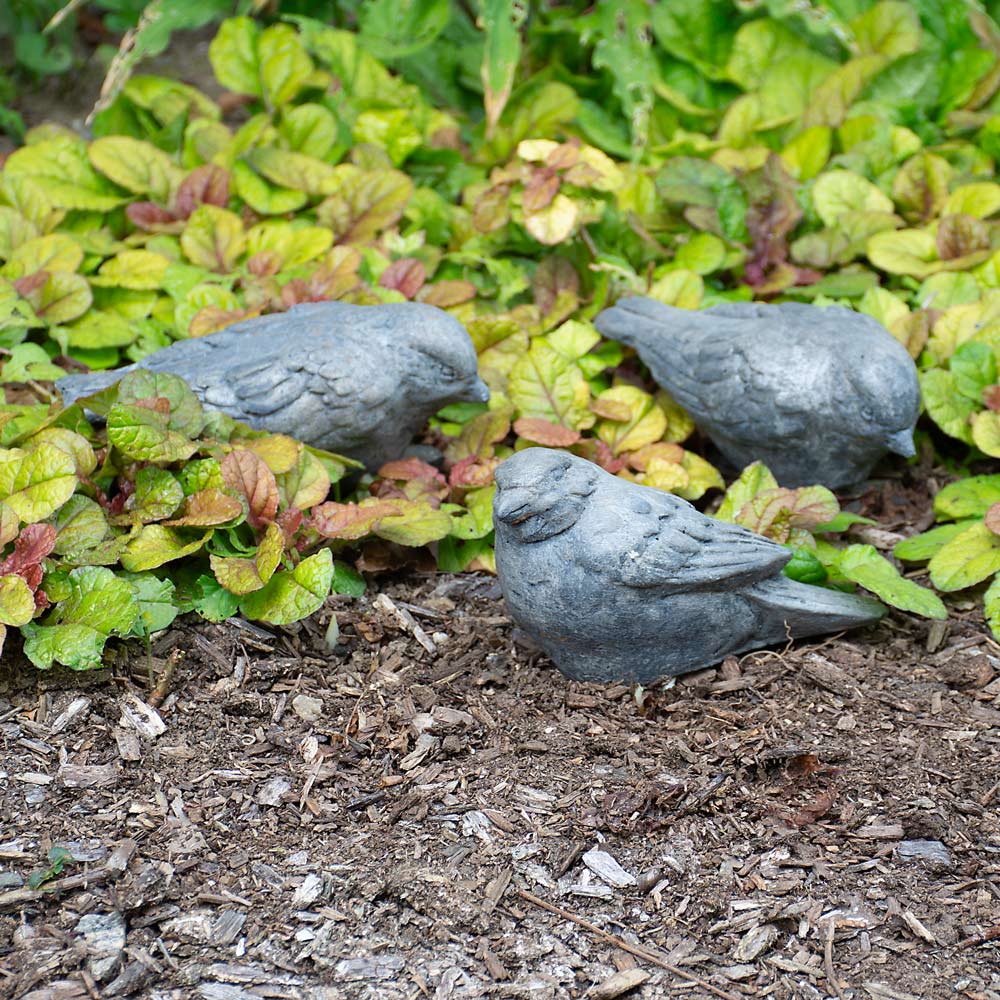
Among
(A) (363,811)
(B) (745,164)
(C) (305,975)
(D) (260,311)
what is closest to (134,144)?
(D) (260,311)

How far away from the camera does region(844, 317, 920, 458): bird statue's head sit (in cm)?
342

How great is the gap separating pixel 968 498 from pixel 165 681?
236 centimetres

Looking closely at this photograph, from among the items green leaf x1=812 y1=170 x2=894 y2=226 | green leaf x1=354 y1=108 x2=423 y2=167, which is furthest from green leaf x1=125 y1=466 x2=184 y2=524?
green leaf x1=812 y1=170 x2=894 y2=226

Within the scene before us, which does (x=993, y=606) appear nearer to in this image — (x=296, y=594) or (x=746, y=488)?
(x=746, y=488)

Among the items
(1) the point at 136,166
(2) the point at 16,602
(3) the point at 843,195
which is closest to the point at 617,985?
(2) the point at 16,602

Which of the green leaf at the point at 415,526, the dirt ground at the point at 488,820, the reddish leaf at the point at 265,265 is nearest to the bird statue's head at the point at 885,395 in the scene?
the dirt ground at the point at 488,820

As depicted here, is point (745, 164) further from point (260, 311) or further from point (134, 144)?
point (134, 144)

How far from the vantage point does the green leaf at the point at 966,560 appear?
3164mm

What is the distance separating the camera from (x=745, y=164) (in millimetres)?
4672

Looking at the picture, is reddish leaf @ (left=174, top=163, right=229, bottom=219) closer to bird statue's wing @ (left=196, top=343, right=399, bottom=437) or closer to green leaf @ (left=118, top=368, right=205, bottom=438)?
bird statue's wing @ (left=196, top=343, right=399, bottom=437)

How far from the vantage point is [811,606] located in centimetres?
303

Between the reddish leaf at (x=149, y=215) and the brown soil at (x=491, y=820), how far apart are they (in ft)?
6.51

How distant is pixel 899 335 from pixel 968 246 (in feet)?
1.91

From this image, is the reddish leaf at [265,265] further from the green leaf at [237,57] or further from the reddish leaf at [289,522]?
the reddish leaf at [289,522]
